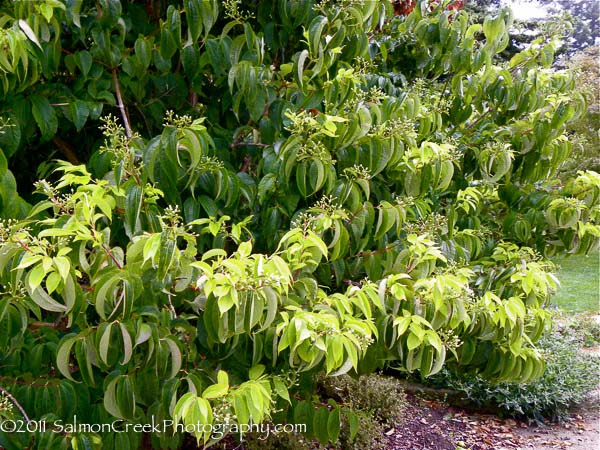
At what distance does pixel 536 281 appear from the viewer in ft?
7.52

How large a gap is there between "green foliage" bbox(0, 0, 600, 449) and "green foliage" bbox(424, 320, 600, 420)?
2.00 m

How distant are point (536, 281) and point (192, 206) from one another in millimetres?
1425

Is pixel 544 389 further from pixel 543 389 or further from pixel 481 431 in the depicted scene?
pixel 481 431

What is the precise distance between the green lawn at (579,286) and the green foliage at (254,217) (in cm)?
425

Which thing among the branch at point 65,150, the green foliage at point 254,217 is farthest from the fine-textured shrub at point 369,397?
the branch at point 65,150

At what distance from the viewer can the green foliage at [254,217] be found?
1.56 metres

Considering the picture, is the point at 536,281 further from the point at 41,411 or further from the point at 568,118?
the point at 41,411

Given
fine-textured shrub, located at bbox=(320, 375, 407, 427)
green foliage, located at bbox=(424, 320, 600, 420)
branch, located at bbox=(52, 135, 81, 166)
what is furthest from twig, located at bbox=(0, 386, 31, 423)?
green foliage, located at bbox=(424, 320, 600, 420)

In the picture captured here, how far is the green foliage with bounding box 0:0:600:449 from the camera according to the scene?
156 cm

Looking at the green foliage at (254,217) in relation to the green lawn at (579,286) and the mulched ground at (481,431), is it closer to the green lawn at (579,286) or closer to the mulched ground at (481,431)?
the mulched ground at (481,431)

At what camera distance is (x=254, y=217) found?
7.66 ft

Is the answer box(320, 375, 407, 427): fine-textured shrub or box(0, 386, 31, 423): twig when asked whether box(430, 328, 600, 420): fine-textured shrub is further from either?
box(0, 386, 31, 423): twig

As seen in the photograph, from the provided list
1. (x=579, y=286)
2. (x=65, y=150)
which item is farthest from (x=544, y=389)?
(x=579, y=286)

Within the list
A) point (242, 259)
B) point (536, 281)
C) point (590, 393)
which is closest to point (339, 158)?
A: point (242, 259)
